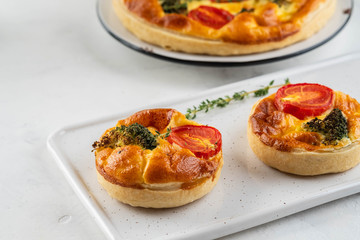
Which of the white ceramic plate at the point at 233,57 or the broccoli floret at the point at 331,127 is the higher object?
the broccoli floret at the point at 331,127

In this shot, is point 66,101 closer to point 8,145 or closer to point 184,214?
point 8,145

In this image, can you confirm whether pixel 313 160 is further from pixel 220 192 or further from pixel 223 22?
pixel 223 22

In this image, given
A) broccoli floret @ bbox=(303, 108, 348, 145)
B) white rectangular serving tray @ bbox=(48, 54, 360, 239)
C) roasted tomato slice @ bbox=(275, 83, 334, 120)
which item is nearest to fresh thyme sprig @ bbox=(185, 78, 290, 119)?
white rectangular serving tray @ bbox=(48, 54, 360, 239)

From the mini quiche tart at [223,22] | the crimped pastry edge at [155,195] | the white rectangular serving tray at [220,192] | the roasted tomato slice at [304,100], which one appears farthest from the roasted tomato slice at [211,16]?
the crimped pastry edge at [155,195]

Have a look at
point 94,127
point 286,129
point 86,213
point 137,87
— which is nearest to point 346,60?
point 286,129

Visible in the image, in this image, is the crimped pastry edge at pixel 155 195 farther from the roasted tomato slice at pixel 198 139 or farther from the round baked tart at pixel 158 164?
the roasted tomato slice at pixel 198 139

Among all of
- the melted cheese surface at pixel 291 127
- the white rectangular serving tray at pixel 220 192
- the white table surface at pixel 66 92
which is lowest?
the white table surface at pixel 66 92

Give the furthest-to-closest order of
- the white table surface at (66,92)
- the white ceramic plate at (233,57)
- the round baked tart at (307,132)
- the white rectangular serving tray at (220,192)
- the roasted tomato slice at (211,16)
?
the roasted tomato slice at (211,16) < the white ceramic plate at (233,57) < the round baked tart at (307,132) < the white table surface at (66,92) < the white rectangular serving tray at (220,192)
